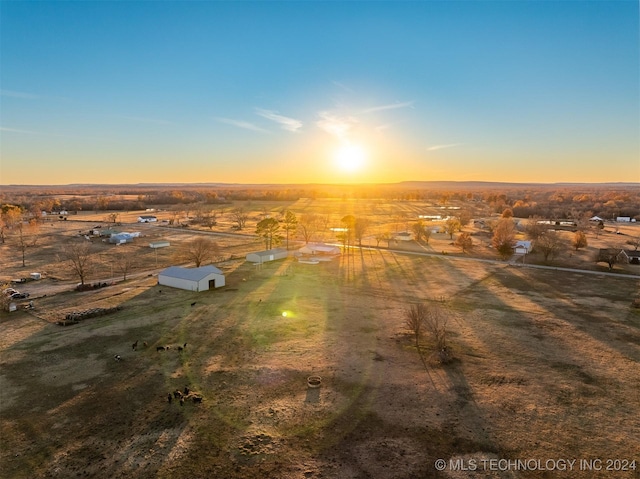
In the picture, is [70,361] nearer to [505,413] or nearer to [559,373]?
[505,413]

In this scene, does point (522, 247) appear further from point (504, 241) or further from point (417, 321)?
point (417, 321)

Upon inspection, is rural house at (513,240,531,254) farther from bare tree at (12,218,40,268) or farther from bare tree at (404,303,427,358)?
bare tree at (12,218,40,268)

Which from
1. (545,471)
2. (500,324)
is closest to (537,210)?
(500,324)

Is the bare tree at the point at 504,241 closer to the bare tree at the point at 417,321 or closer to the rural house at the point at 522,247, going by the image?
the rural house at the point at 522,247

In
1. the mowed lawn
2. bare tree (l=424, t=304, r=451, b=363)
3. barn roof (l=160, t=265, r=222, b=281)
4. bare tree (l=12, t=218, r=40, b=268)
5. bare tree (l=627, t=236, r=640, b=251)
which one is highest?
bare tree (l=12, t=218, r=40, b=268)

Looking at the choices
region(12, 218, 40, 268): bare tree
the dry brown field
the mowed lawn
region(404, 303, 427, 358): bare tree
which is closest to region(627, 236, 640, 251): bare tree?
the dry brown field

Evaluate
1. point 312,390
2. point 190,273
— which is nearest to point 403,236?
point 190,273

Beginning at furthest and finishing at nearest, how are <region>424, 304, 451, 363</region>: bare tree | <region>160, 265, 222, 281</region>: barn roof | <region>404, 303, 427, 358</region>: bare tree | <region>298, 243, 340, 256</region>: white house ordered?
<region>298, 243, 340, 256</region>: white house → <region>160, 265, 222, 281</region>: barn roof → <region>404, 303, 427, 358</region>: bare tree → <region>424, 304, 451, 363</region>: bare tree

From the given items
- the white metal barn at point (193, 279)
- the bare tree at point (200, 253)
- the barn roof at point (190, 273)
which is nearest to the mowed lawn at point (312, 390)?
the white metal barn at point (193, 279)
